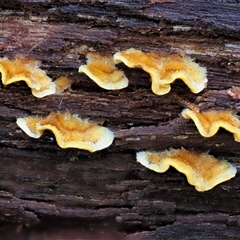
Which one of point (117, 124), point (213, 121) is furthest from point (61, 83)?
point (213, 121)

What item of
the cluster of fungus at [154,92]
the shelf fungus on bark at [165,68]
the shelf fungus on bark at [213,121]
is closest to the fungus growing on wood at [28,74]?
the cluster of fungus at [154,92]

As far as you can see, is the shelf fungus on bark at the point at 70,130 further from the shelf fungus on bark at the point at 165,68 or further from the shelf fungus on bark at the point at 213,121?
the shelf fungus on bark at the point at 213,121

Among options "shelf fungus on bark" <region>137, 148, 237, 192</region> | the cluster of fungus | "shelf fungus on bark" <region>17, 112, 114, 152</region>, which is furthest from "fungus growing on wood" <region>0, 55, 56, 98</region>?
"shelf fungus on bark" <region>137, 148, 237, 192</region>

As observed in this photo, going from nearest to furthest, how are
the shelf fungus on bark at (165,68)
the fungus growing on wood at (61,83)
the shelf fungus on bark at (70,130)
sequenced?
the shelf fungus on bark at (165,68), the shelf fungus on bark at (70,130), the fungus growing on wood at (61,83)

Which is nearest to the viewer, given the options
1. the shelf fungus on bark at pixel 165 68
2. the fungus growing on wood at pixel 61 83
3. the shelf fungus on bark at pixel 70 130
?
the shelf fungus on bark at pixel 165 68

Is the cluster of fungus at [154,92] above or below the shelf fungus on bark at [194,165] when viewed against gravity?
above

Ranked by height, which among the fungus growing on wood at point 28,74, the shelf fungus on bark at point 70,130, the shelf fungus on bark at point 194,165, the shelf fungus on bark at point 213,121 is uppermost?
the fungus growing on wood at point 28,74

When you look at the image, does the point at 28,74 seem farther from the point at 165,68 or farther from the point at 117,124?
the point at 165,68
